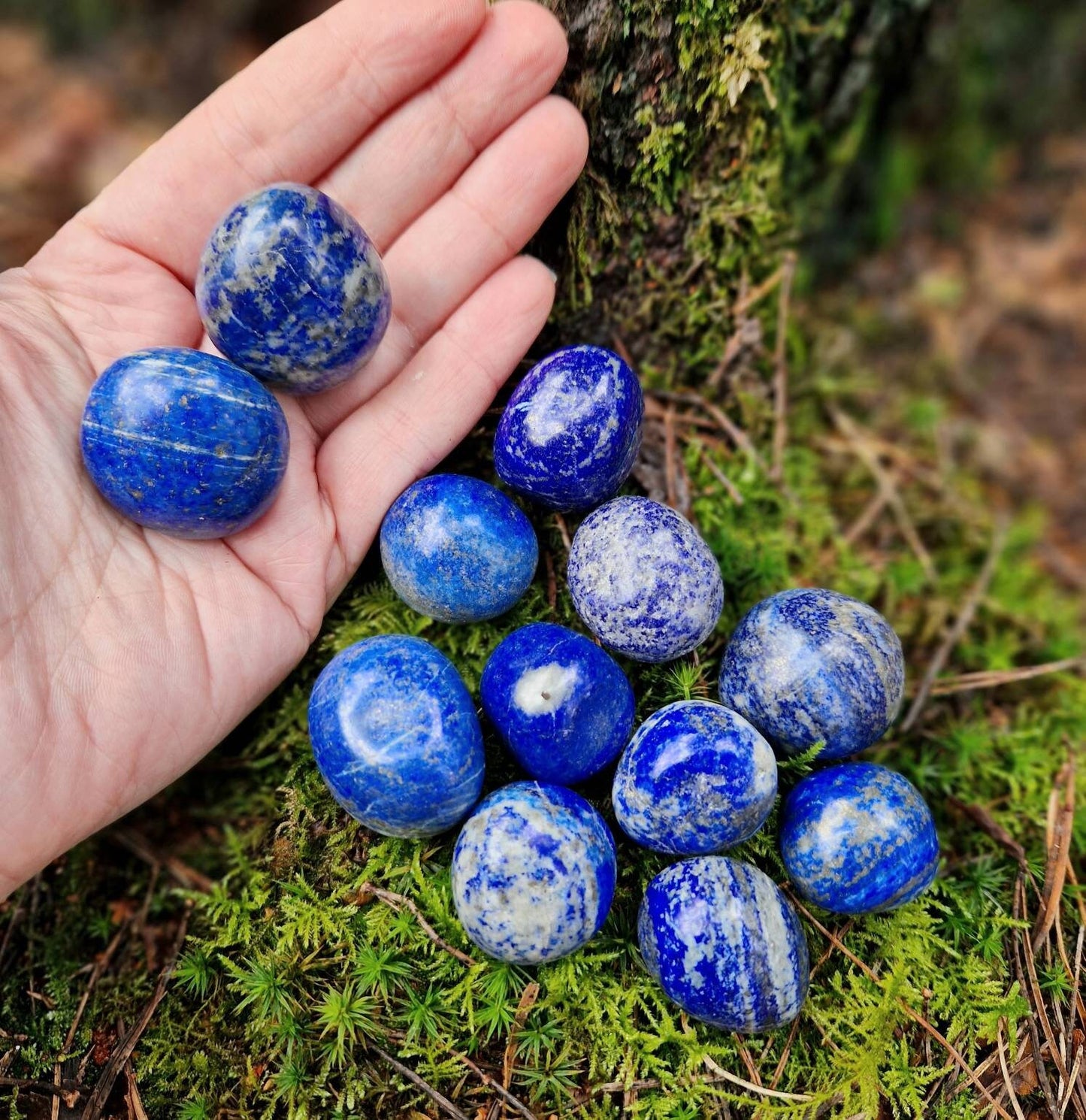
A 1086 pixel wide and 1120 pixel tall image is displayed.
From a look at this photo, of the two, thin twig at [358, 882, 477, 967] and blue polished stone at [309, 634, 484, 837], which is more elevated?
blue polished stone at [309, 634, 484, 837]

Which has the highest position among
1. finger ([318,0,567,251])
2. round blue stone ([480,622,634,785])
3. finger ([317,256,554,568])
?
finger ([318,0,567,251])

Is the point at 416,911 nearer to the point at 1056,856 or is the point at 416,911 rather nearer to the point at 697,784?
the point at 697,784

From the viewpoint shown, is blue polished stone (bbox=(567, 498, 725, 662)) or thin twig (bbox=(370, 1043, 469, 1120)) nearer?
thin twig (bbox=(370, 1043, 469, 1120))

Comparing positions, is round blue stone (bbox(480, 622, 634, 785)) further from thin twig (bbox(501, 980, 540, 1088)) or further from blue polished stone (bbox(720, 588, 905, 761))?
thin twig (bbox(501, 980, 540, 1088))

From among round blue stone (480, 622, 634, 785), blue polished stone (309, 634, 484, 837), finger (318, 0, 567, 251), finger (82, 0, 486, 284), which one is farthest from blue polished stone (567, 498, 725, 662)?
finger (82, 0, 486, 284)

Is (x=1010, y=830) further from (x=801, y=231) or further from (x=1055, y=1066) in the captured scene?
(x=801, y=231)

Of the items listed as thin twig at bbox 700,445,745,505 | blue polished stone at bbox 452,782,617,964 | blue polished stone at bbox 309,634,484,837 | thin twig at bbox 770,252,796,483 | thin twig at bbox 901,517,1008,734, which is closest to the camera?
blue polished stone at bbox 452,782,617,964

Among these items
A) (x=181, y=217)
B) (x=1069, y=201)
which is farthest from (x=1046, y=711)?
(x=1069, y=201)
